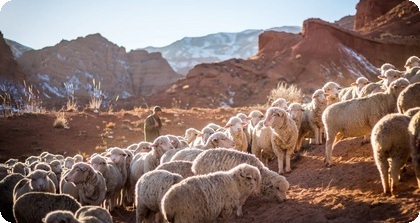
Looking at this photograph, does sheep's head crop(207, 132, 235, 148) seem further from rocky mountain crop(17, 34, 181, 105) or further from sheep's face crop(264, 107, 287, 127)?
rocky mountain crop(17, 34, 181, 105)

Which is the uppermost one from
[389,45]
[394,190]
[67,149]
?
[389,45]

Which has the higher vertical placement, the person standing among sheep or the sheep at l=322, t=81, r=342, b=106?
the sheep at l=322, t=81, r=342, b=106

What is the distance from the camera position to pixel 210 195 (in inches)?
234

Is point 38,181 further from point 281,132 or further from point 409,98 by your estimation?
point 409,98

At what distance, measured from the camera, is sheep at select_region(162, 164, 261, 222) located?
5.71 metres

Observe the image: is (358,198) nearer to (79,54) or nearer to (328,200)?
(328,200)

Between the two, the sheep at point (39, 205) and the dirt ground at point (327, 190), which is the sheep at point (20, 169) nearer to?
the dirt ground at point (327, 190)

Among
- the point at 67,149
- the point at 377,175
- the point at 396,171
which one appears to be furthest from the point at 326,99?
the point at 67,149

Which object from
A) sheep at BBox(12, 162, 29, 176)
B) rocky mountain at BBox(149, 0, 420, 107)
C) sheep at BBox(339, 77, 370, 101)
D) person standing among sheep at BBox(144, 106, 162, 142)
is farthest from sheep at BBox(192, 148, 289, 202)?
rocky mountain at BBox(149, 0, 420, 107)

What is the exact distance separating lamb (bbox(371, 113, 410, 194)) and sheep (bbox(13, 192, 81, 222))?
4.66 metres

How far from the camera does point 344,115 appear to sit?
8.48 meters

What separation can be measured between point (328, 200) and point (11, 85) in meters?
24.0

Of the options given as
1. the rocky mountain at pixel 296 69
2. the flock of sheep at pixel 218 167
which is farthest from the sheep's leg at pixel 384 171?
the rocky mountain at pixel 296 69

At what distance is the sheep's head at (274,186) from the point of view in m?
7.26
